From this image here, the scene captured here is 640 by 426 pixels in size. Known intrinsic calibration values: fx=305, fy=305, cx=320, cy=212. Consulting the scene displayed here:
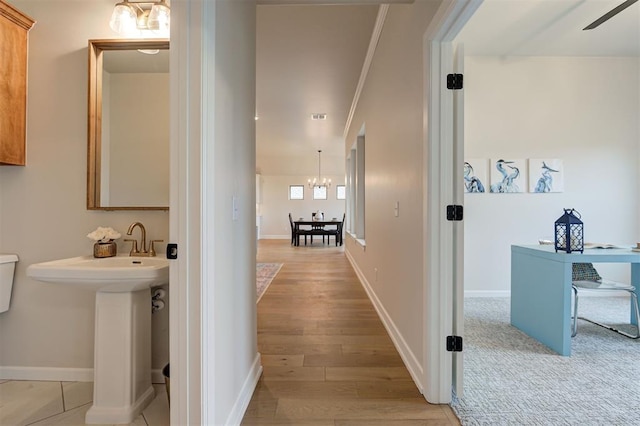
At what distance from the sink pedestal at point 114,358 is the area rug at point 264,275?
207 cm

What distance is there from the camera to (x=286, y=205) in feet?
39.1

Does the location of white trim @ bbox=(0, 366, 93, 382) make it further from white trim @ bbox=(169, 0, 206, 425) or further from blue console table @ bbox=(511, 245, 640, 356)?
blue console table @ bbox=(511, 245, 640, 356)

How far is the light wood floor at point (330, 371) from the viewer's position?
1575 mm

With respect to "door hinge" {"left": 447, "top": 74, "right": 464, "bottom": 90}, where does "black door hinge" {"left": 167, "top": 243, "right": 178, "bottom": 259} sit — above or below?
below

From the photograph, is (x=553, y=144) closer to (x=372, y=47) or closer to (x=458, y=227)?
(x=372, y=47)

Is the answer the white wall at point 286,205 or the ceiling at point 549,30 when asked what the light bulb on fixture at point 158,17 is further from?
the white wall at point 286,205

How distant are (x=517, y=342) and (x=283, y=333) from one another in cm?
194

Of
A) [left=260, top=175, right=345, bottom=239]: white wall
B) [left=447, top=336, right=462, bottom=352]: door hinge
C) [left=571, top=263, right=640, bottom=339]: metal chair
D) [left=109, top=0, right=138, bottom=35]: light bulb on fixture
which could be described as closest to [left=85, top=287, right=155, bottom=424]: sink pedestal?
[left=109, top=0, right=138, bottom=35]: light bulb on fixture

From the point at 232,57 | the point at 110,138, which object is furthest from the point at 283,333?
the point at 232,57

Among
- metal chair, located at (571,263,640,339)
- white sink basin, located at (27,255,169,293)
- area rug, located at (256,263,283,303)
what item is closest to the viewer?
white sink basin, located at (27,255,169,293)

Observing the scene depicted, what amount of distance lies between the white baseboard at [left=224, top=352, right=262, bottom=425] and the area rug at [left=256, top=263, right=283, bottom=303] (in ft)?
5.66

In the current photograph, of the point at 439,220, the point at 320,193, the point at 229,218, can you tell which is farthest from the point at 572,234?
the point at 320,193

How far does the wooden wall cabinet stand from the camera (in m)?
1.77

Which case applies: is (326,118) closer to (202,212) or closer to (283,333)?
(283,333)
